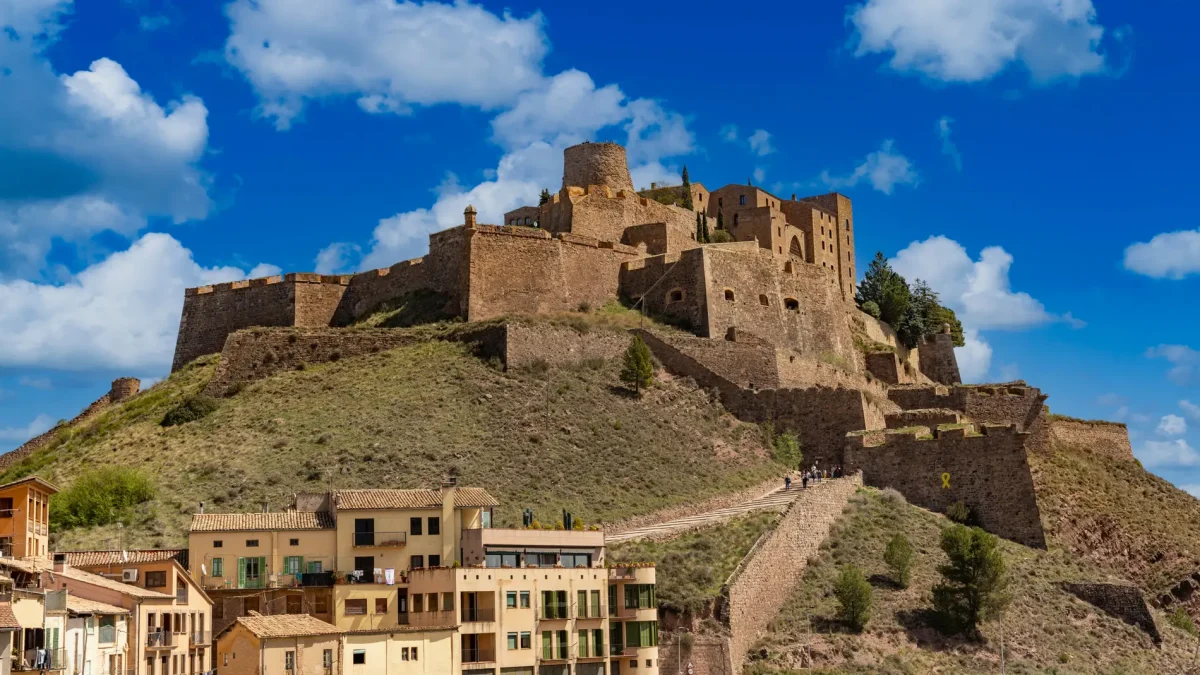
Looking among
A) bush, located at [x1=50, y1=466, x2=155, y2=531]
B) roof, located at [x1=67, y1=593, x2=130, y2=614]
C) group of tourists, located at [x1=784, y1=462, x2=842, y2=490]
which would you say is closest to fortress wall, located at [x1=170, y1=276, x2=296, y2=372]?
bush, located at [x1=50, y1=466, x2=155, y2=531]

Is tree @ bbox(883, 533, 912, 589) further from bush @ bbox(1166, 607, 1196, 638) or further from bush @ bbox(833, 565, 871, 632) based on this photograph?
bush @ bbox(1166, 607, 1196, 638)

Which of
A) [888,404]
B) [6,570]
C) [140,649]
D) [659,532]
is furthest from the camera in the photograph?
[888,404]

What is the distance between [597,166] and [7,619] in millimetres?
57875

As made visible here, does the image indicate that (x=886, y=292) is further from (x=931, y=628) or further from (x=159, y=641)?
(x=159, y=641)

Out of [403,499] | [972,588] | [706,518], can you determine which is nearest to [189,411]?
[403,499]

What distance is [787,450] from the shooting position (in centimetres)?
6738

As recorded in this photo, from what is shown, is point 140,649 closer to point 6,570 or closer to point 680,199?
point 6,570

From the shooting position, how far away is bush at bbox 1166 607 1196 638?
58.3 metres

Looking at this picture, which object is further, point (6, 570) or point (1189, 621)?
point (1189, 621)

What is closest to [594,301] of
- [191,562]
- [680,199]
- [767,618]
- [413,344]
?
[413,344]

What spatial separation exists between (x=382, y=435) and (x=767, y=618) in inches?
710

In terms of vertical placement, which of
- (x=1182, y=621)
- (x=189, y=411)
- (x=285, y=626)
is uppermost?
(x=189, y=411)

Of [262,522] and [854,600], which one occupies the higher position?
[262,522]

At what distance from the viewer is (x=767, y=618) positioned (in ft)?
170
